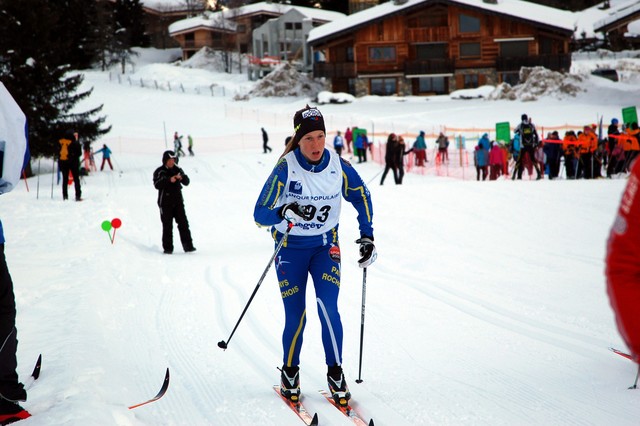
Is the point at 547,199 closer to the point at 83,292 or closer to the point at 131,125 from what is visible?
the point at 83,292

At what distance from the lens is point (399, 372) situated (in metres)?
5.32

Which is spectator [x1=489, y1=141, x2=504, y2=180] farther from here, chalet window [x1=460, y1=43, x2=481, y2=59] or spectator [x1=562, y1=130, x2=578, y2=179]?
chalet window [x1=460, y1=43, x2=481, y2=59]

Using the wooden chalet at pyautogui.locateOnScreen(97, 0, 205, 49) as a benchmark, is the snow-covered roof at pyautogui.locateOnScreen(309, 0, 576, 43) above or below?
below

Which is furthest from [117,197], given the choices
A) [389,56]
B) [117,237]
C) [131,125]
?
[389,56]

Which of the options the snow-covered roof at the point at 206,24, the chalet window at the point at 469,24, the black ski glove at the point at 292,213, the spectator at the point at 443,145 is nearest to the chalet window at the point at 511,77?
the chalet window at the point at 469,24

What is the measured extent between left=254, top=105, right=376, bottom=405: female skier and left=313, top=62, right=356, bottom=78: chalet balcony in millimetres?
48901

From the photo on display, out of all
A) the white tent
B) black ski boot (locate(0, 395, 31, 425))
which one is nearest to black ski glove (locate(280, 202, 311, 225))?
the white tent

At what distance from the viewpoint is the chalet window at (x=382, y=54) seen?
52000mm

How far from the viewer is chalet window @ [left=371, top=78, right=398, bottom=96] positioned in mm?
52438

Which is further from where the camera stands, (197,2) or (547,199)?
(197,2)

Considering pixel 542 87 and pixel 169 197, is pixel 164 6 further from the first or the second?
pixel 169 197

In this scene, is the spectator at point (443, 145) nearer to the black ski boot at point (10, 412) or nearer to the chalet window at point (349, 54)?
the black ski boot at point (10, 412)

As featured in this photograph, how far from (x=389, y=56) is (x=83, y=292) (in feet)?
156

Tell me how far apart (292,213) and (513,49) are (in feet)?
169
